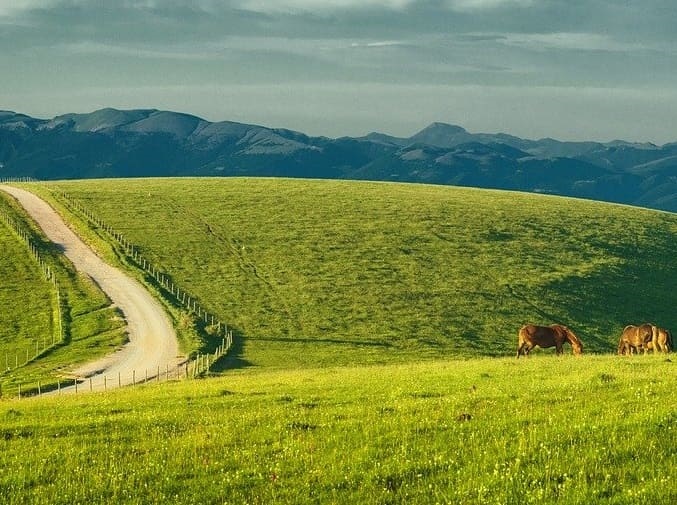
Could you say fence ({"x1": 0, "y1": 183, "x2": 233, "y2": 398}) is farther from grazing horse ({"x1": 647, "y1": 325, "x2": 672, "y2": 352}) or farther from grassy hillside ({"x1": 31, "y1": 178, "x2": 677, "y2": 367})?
grazing horse ({"x1": 647, "y1": 325, "x2": 672, "y2": 352})

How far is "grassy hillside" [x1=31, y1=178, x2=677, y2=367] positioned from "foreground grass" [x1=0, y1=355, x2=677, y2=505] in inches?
1362

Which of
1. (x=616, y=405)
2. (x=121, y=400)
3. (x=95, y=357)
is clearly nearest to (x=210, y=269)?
(x=95, y=357)

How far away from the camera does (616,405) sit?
20.7 meters

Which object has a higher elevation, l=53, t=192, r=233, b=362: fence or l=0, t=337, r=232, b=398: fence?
l=53, t=192, r=233, b=362: fence

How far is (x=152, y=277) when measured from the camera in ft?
274

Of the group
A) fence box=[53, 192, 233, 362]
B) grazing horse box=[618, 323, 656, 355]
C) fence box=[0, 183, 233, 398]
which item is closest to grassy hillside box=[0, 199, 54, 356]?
fence box=[0, 183, 233, 398]

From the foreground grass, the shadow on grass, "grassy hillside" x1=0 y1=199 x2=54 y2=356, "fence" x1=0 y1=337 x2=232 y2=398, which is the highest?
the foreground grass

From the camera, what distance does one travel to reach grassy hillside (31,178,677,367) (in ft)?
229

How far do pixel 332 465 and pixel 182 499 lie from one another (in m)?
3.40

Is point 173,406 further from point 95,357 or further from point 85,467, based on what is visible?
point 95,357

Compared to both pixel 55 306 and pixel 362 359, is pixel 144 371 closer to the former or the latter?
pixel 362 359

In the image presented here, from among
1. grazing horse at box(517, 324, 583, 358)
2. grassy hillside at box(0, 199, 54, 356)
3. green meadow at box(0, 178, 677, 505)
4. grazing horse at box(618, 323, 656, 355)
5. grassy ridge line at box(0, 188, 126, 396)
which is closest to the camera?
green meadow at box(0, 178, 677, 505)

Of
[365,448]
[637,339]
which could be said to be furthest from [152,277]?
[365,448]

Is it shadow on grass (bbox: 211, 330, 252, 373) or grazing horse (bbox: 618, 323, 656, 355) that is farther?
shadow on grass (bbox: 211, 330, 252, 373)
